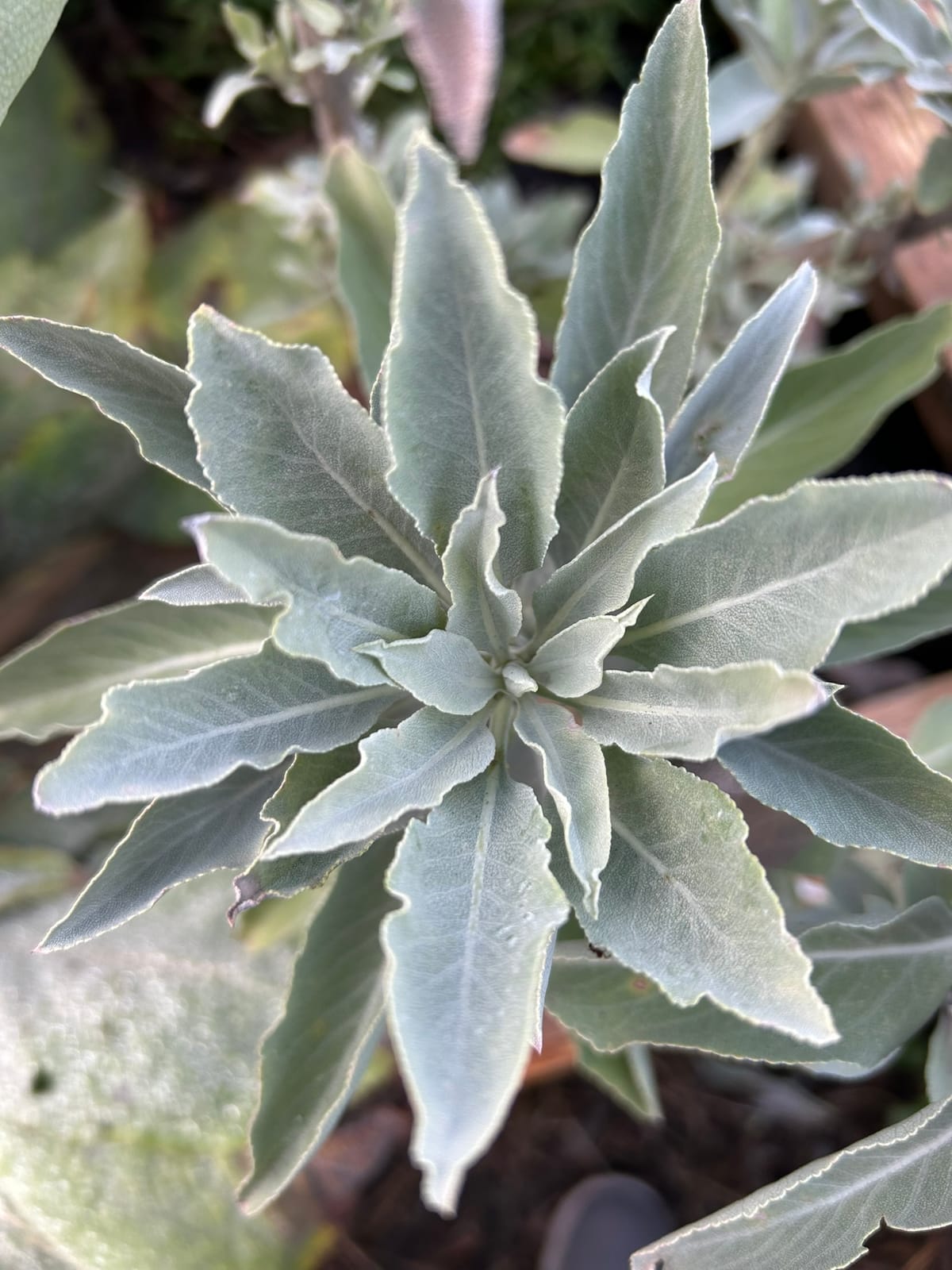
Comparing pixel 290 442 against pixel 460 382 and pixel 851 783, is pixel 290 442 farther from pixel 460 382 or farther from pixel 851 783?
pixel 851 783

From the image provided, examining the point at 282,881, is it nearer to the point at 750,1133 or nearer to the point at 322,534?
the point at 322,534

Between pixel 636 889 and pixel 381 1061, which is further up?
pixel 636 889

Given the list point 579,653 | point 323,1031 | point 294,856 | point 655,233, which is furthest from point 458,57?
point 323,1031

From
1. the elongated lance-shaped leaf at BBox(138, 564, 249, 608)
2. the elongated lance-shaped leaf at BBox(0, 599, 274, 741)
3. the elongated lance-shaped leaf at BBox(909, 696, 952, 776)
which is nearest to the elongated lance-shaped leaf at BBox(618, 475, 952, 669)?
the elongated lance-shaped leaf at BBox(138, 564, 249, 608)

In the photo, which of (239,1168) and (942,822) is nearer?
(942,822)

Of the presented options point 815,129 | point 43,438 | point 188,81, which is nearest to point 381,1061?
point 43,438

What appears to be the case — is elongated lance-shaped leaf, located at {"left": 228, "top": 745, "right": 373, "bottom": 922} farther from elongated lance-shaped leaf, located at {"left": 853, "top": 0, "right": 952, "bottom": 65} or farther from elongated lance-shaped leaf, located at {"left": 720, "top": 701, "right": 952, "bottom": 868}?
elongated lance-shaped leaf, located at {"left": 853, "top": 0, "right": 952, "bottom": 65}
